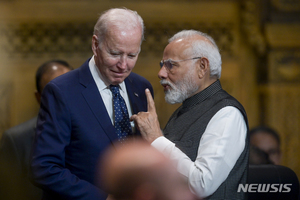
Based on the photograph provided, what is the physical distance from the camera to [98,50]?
1.77 meters

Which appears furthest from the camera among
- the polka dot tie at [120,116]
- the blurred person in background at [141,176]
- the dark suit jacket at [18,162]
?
the dark suit jacket at [18,162]

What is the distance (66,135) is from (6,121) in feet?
6.53

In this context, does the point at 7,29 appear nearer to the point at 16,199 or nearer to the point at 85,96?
the point at 16,199

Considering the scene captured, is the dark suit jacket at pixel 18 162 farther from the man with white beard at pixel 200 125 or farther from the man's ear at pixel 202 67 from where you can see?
the man's ear at pixel 202 67

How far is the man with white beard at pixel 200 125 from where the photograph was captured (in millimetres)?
1620

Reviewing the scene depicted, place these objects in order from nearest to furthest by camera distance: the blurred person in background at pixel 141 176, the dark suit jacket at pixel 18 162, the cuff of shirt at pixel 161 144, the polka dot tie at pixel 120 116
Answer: the blurred person in background at pixel 141 176
the cuff of shirt at pixel 161 144
the polka dot tie at pixel 120 116
the dark suit jacket at pixel 18 162

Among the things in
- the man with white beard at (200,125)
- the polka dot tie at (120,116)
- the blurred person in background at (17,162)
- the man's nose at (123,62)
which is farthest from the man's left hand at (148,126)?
the blurred person in background at (17,162)

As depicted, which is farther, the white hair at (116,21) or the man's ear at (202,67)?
the man's ear at (202,67)

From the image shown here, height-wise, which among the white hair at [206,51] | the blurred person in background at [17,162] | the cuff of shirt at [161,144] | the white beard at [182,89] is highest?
the white hair at [206,51]

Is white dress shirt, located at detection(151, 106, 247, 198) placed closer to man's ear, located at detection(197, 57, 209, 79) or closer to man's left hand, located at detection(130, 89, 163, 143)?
man's left hand, located at detection(130, 89, 163, 143)

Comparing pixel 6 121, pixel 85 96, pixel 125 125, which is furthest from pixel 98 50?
pixel 6 121

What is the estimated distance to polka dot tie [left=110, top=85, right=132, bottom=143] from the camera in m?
1.84

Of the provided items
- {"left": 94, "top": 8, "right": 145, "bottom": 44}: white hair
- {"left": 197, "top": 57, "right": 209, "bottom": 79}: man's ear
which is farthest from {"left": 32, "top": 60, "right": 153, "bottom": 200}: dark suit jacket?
{"left": 197, "top": 57, "right": 209, "bottom": 79}: man's ear

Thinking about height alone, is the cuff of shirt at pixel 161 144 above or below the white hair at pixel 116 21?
below
